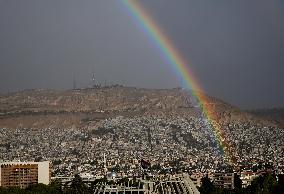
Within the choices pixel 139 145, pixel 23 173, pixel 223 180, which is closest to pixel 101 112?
pixel 139 145

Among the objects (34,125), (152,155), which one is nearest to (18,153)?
(152,155)

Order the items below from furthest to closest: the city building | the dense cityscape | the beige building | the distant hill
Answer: the distant hill < the dense cityscape < the beige building < the city building

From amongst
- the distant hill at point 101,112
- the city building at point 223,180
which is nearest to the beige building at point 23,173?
the city building at point 223,180

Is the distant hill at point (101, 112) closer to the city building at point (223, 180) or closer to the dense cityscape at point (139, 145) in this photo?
the dense cityscape at point (139, 145)

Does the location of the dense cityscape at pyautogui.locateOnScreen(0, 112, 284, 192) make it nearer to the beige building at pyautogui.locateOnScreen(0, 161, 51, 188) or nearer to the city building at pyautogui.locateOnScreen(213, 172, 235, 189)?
the beige building at pyautogui.locateOnScreen(0, 161, 51, 188)

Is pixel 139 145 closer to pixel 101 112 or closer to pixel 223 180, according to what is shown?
pixel 101 112

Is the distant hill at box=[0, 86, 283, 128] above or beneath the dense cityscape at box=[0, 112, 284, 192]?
above

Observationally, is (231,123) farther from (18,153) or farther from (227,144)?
(18,153)

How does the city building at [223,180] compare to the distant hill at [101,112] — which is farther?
the distant hill at [101,112]

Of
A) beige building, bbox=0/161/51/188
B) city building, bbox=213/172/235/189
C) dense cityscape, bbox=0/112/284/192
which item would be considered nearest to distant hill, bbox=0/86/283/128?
dense cityscape, bbox=0/112/284/192
